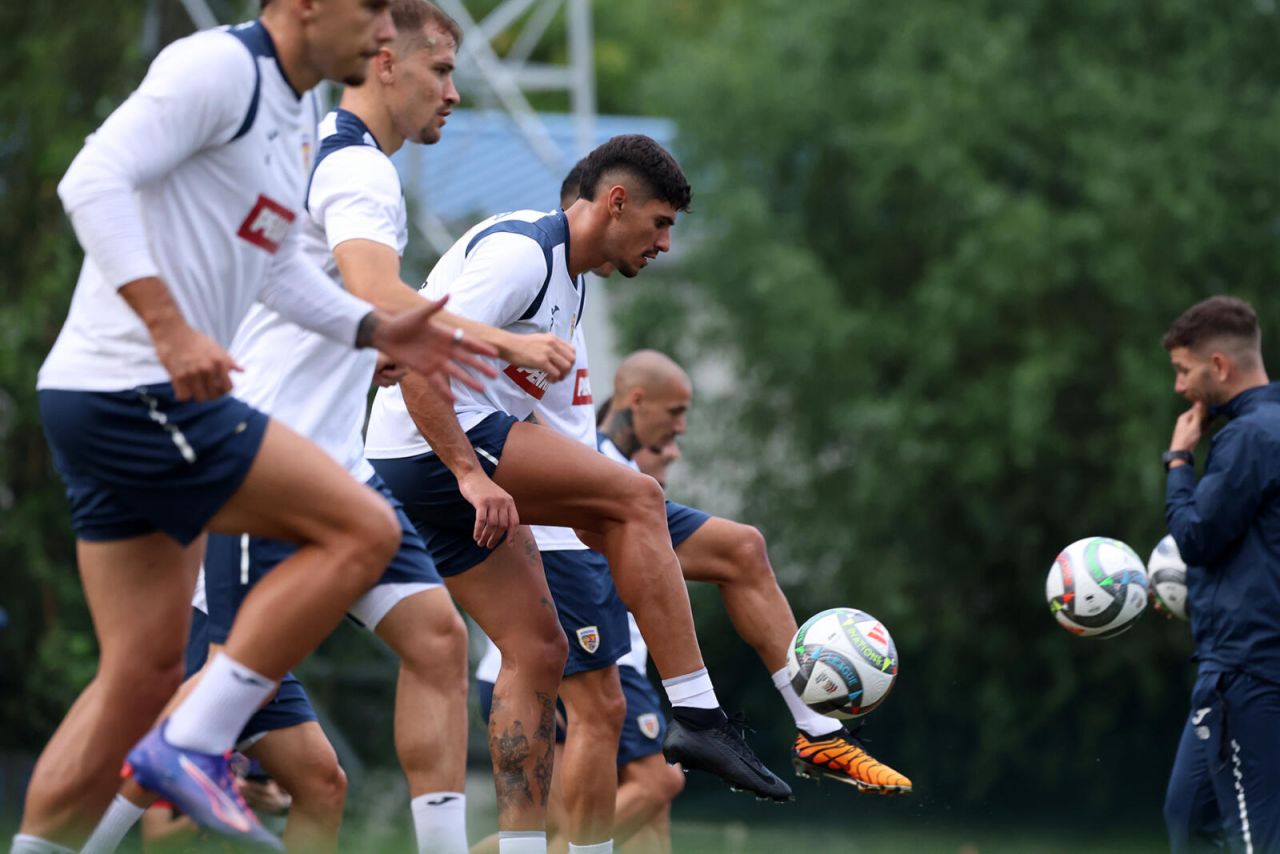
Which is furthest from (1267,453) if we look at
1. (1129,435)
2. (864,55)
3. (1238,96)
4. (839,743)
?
(864,55)

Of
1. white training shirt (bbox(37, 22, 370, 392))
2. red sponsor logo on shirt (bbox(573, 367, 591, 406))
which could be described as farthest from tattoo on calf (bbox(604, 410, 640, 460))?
white training shirt (bbox(37, 22, 370, 392))

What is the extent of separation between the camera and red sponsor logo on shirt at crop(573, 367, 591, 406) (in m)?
6.17

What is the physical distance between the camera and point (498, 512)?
Result: 515 cm

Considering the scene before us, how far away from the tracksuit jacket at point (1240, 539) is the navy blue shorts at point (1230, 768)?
9 centimetres

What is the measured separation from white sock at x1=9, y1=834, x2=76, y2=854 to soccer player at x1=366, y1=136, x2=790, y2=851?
1750 mm

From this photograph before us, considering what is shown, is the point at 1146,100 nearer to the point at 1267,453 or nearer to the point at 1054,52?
the point at 1054,52

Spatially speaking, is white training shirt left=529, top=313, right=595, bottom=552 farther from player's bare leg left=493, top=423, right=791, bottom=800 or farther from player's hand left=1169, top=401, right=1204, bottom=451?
player's hand left=1169, top=401, right=1204, bottom=451

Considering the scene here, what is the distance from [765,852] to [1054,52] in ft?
35.4

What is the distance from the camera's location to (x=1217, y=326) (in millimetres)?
7082

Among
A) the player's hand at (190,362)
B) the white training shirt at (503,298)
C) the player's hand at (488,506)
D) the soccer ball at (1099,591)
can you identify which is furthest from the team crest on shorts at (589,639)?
the player's hand at (190,362)

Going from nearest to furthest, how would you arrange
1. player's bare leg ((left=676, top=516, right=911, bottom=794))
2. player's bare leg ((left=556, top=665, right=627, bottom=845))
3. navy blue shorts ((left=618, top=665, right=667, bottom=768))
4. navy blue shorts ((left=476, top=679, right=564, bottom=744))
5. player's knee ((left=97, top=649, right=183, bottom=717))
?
player's knee ((left=97, top=649, right=183, bottom=717)) < player's bare leg ((left=556, top=665, right=627, bottom=845)) < player's bare leg ((left=676, top=516, right=911, bottom=794)) < navy blue shorts ((left=476, top=679, right=564, bottom=744)) < navy blue shorts ((left=618, top=665, right=667, bottom=768))

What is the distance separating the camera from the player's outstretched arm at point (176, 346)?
3740 mm

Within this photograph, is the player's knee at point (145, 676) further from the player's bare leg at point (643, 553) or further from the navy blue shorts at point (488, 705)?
the navy blue shorts at point (488, 705)

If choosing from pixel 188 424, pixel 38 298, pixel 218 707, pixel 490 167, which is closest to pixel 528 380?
pixel 188 424
